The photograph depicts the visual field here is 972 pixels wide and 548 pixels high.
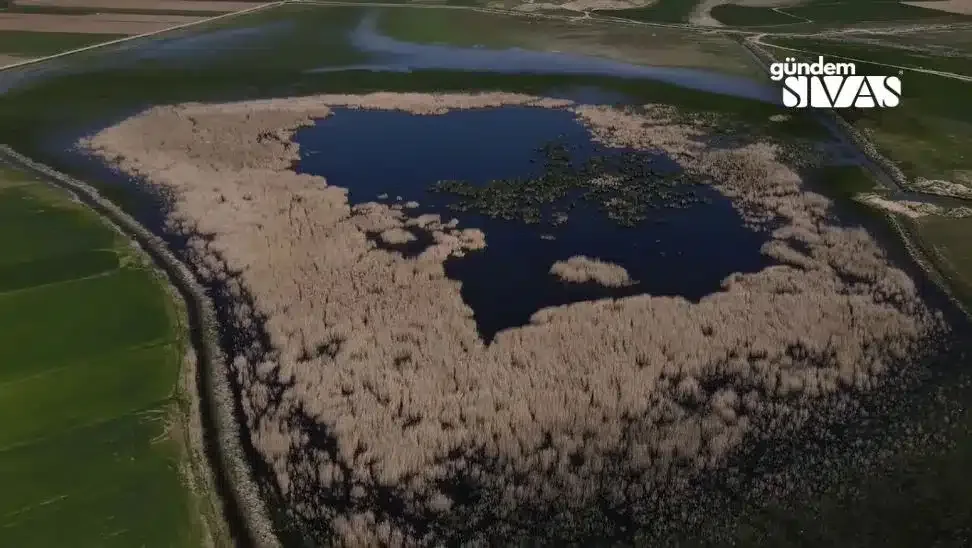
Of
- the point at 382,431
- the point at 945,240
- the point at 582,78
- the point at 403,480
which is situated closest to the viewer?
the point at 403,480

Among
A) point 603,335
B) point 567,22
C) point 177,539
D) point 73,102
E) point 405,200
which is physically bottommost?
point 177,539

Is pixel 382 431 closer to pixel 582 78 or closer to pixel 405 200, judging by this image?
pixel 405 200

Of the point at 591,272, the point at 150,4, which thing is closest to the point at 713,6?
the point at 591,272

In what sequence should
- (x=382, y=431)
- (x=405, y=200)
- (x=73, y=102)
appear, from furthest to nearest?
1. (x=73, y=102)
2. (x=405, y=200)
3. (x=382, y=431)

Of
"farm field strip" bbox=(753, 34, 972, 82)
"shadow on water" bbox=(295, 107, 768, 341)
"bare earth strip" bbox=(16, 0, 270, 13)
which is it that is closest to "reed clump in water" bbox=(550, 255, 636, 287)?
"shadow on water" bbox=(295, 107, 768, 341)

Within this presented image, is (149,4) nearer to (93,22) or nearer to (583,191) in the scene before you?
(93,22)

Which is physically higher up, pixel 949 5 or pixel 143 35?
pixel 949 5

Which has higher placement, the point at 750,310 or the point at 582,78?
the point at 582,78

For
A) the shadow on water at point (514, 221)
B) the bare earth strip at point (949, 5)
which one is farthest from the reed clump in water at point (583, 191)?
the bare earth strip at point (949, 5)

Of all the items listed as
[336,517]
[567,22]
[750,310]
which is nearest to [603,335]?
[750,310]
